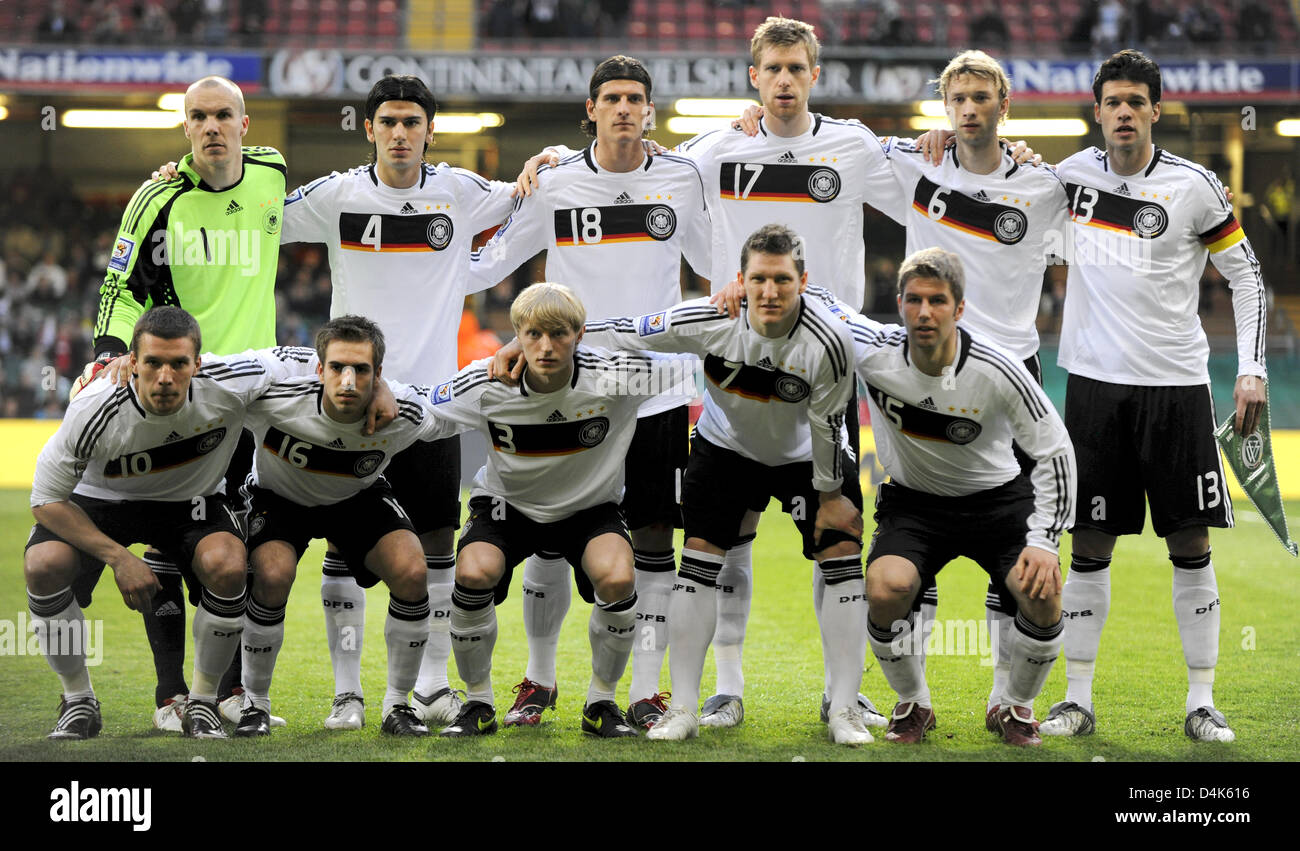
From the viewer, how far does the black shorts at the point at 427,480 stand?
16.3 feet

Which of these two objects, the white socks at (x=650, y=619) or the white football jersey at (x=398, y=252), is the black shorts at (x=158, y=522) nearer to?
the white football jersey at (x=398, y=252)

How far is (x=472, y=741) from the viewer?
4.51 m

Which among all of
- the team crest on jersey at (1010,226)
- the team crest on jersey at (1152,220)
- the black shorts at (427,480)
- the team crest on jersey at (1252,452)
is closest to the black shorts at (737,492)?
the black shorts at (427,480)

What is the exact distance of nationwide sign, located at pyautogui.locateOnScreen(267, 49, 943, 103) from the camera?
1759 cm

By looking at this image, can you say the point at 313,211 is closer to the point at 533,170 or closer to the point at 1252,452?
the point at 533,170

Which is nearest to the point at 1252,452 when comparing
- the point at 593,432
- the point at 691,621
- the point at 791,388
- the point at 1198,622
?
the point at 1198,622

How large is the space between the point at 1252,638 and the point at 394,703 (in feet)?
14.3

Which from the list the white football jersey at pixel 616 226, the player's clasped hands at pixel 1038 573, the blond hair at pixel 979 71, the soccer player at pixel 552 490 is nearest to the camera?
the player's clasped hands at pixel 1038 573

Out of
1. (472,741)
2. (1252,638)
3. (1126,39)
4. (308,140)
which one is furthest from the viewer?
(308,140)

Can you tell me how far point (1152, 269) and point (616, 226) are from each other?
2.01m

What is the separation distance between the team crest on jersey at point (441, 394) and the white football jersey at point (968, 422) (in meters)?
1.36

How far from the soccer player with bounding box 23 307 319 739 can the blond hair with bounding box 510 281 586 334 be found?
87 cm

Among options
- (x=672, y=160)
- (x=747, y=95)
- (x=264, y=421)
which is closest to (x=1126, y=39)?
(x=747, y=95)
